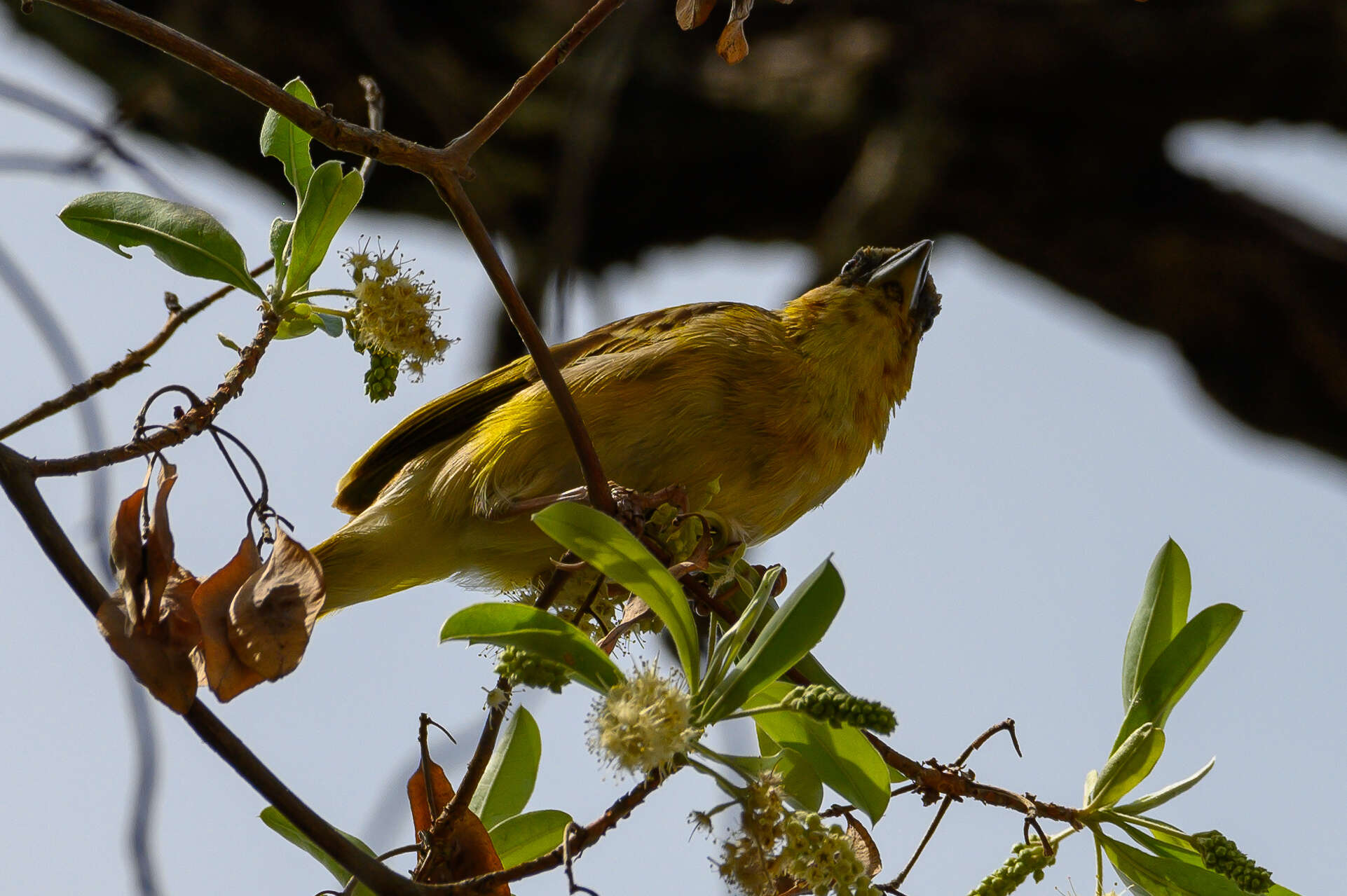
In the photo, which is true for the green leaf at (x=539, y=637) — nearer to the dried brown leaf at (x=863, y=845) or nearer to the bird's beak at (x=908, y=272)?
the dried brown leaf at (x=863, y=845)

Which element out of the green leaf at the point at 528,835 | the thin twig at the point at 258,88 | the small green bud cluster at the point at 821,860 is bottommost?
the small green bud cluster at the point at 821,860

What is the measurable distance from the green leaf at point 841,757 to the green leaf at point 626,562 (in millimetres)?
150

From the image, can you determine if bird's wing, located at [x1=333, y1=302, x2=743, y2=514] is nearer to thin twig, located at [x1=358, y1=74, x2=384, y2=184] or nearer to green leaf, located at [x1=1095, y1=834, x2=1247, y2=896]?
thin twig, located at [x1=358, y1=74, x2=384, y2=184]

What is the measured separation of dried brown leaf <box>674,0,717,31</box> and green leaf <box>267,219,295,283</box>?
30.2 inches

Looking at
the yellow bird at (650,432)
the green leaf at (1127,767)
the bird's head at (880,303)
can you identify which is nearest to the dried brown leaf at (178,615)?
the yellow bird at (650,432)

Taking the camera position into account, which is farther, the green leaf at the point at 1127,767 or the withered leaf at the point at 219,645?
the green leaf at the point at 1127,767

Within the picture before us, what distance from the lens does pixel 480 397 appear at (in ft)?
11.3

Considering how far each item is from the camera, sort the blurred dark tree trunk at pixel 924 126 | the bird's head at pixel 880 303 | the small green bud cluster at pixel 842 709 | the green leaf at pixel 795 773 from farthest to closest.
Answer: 1. the blurred dark tree trunk at pixel 924 126
2. the bird's head at pixel 880 303
3. the green leaf at pixel 795 773
4. the small green bud cluster at pixel 842 709

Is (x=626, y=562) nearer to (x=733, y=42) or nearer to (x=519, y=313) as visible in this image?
(x=519, y=313)

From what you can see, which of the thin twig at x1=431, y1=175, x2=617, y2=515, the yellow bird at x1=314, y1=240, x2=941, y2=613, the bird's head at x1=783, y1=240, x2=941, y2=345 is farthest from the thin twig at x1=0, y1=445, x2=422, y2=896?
the bird's head at x1=783, y1=240, x2=941, y2=345

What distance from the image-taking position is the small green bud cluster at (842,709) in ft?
5.05

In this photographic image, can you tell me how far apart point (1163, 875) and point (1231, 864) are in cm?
16

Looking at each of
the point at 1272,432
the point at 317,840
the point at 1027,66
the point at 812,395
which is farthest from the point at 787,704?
the point at 1272,432

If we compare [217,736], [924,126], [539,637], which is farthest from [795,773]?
[924,126]
